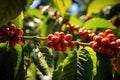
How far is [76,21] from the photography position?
3498 mm

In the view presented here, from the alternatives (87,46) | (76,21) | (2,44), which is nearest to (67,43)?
(87,46)

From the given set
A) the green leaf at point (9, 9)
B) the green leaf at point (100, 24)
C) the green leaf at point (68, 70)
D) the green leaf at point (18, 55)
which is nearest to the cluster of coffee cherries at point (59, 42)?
the green leaf at point (68, 70)

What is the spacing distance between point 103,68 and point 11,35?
0.61 m

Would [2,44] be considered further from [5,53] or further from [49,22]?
[49,22]

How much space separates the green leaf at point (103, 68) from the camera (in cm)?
201

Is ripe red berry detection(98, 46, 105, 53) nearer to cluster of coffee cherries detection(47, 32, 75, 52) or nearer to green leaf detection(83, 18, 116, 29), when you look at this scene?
cluster of coffee cherries detection(47, 32, 75, 52)

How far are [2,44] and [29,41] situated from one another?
235mm

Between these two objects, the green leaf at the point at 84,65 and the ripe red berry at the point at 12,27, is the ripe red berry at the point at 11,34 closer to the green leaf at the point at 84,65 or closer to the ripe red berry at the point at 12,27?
the ripe red berry at the point at 12,27

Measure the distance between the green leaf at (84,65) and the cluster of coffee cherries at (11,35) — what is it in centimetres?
41

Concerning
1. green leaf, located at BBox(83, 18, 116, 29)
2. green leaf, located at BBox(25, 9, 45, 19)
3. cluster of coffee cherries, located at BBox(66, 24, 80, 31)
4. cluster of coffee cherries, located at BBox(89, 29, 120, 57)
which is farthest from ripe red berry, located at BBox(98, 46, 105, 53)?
green leaf, located at BBox(25, 9, 45, 19)

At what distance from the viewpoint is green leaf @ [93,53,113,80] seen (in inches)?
79.2

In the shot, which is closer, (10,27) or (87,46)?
(10,27)

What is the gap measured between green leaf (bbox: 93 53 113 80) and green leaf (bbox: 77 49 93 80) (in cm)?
6

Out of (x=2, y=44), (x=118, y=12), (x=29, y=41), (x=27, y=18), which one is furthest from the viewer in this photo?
(x=27, y=18)
